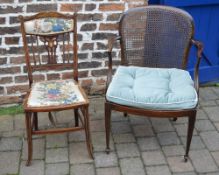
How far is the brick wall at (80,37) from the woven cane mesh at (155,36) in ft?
0.99

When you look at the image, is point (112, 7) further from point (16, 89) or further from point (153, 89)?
point (16, 89)

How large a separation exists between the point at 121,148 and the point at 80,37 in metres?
1.02

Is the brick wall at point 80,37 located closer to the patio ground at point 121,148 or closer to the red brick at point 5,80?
the red brick at point 5,80

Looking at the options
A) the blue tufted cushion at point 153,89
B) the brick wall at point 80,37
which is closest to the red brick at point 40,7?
the brick wall at point 80,37

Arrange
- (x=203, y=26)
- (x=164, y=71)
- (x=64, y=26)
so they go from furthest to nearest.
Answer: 1. (x=203, y=26)
2. (x=164, y=71)
3. (x=64, y=26)

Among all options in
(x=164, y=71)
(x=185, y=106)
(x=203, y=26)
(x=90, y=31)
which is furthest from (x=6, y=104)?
(x=203, y=26)

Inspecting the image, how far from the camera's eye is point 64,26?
2.76 metres

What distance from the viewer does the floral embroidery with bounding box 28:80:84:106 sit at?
256 centimetres

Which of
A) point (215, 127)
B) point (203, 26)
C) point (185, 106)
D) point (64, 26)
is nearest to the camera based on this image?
point (185, 106)

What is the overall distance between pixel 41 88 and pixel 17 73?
579 millimetres

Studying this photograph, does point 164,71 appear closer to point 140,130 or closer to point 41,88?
point 140,130

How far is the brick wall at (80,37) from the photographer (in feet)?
10.0

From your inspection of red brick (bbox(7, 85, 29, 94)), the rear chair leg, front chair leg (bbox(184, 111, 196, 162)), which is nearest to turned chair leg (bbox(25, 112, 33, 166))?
the rear chair leg

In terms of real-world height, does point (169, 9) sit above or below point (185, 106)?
above
